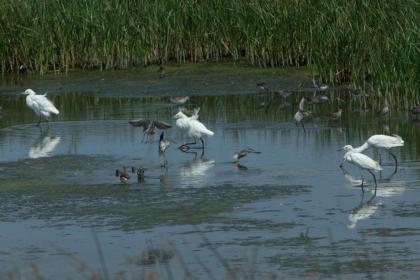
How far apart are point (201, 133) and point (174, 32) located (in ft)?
21.4

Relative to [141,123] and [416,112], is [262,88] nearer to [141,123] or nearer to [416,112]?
[416,112]

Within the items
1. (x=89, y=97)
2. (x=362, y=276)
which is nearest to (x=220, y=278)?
(x=362, y=276)

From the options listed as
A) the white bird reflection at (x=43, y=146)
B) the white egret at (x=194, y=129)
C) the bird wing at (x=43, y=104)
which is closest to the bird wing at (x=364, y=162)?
the white egret at (x=194, y=129)

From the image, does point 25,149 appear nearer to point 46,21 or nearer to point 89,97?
point 89,97

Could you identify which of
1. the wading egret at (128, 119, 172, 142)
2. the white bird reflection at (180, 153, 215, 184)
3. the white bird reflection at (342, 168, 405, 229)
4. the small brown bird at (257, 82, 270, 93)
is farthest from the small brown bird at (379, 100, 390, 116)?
the white bird reflection at (342, 168, 405, 229)

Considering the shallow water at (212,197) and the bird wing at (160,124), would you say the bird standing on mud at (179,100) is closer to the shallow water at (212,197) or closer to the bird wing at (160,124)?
the shallow water at (212,197)

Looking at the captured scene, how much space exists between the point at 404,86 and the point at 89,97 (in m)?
5.25

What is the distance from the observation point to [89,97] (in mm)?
17188

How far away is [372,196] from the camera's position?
9.41 metres

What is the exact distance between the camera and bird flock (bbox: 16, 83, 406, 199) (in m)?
10.0

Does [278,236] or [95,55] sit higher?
[95,55]

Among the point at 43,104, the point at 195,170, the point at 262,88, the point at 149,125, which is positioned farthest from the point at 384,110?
the point at 43,104

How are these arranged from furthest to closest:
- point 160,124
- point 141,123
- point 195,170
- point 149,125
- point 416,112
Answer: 1. point 416,112
2. point 141,123
3. point 160,124
4. point 149,125
5. point 195,170

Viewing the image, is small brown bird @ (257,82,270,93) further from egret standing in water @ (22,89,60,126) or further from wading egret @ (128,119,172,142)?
wading egret @ (128,119,172,142)
